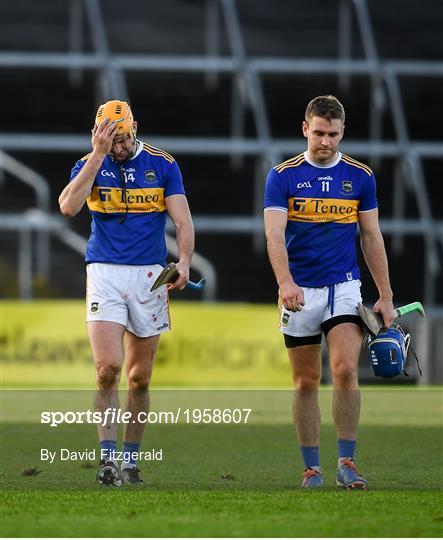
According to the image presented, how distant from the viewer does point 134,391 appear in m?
7.58

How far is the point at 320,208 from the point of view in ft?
24.2

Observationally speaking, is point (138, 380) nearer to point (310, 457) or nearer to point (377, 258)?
point (310, 457)

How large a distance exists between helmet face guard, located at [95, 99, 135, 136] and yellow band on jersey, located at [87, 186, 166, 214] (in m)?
0.34

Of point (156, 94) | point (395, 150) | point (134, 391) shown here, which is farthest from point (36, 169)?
point (134, 391)

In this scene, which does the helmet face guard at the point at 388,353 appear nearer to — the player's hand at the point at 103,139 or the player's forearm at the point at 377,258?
the player's forearm at the point at 377,258

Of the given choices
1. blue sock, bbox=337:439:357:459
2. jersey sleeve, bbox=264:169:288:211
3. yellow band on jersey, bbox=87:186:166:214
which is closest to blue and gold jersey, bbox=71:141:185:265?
yellow band on jersey, bbox=87:186:166:214

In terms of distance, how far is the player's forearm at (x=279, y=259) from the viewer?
7098 millimetres

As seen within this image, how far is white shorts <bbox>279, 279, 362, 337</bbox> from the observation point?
734 cm

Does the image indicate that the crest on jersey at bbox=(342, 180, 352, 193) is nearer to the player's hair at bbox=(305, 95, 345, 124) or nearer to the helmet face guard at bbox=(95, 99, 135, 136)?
the player's hair at bbox=(305, 95, 345, 124)

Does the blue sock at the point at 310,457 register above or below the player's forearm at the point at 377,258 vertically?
below

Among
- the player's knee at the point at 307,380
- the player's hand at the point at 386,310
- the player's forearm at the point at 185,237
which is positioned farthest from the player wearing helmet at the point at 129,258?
the player's hand at the point at 386,310

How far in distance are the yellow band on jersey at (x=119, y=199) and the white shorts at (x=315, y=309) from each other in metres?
0.93

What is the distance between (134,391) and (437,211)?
18.5m

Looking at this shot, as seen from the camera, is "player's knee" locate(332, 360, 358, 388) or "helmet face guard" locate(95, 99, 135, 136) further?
"helmet face guard" locate(95, 99, 135, 136)
